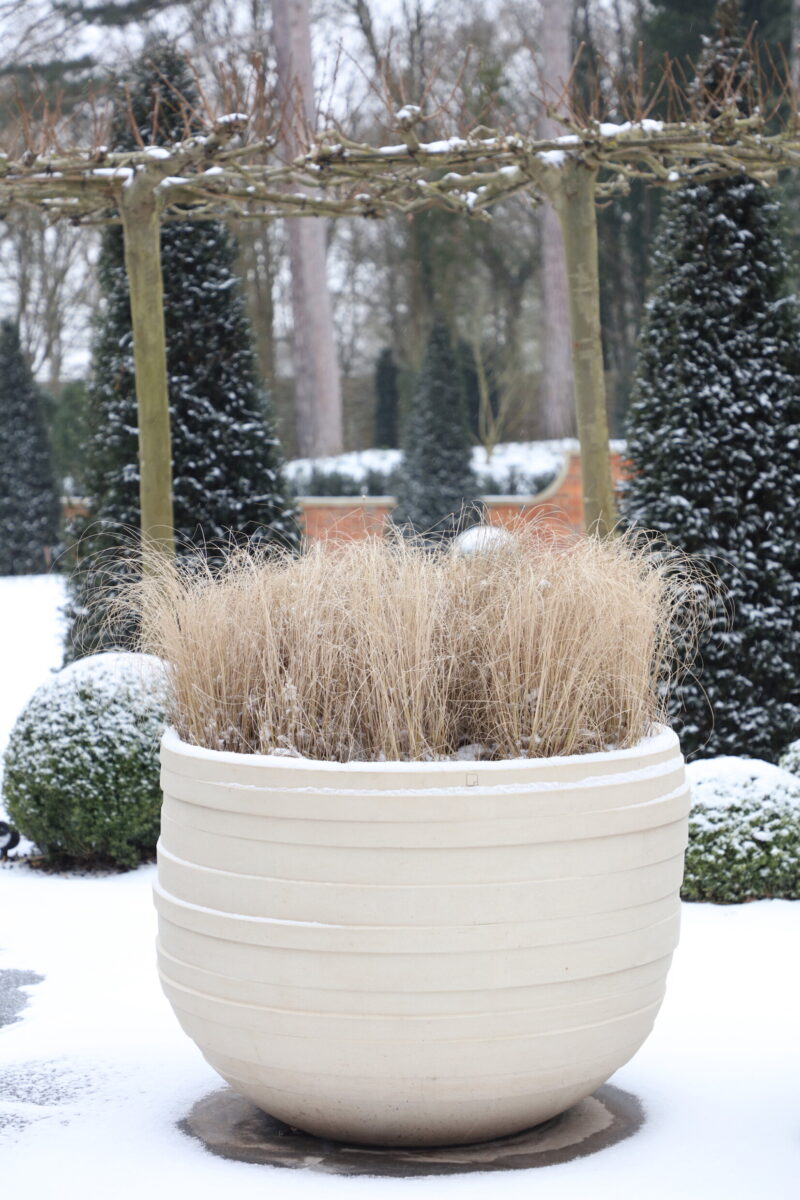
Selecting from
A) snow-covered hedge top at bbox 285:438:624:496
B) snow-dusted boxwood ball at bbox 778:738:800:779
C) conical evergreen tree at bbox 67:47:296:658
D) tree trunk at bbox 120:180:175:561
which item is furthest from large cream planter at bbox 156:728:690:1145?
snow-covered hedge top at bbox 285:438:624:496

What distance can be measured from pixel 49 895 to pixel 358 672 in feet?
9.96

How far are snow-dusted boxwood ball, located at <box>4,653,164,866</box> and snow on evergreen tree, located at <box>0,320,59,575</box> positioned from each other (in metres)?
11.9

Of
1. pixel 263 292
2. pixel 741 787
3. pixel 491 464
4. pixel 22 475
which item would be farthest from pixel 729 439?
pixel 263 292

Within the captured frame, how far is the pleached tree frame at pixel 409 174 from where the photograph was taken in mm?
5996

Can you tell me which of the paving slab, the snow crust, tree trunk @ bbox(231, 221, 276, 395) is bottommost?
the paving slab

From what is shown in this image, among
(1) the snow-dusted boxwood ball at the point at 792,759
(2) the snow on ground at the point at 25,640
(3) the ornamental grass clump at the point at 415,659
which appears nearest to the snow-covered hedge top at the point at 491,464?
(2) the snow on ground at the point at 25,640

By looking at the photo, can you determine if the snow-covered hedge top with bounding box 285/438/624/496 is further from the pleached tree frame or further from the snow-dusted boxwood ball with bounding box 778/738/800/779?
the snow-dusted boxwood ball with bounding box 778/738/800/779

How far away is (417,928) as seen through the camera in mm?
2590

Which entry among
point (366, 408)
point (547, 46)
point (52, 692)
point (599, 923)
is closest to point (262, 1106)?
point (599, 923)

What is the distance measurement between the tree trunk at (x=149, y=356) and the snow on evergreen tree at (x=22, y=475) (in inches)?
442

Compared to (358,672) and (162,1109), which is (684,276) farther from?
(162,1109)

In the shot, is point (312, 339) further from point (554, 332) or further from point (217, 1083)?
point (217, 1083)

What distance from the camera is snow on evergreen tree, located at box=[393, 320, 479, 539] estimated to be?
53.3 feet

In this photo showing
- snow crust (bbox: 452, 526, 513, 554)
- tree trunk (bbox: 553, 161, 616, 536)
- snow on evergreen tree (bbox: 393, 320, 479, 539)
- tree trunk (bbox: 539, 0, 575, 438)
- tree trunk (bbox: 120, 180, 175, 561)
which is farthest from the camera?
tree trunk (bbox: 539, 0, 575, 438)
